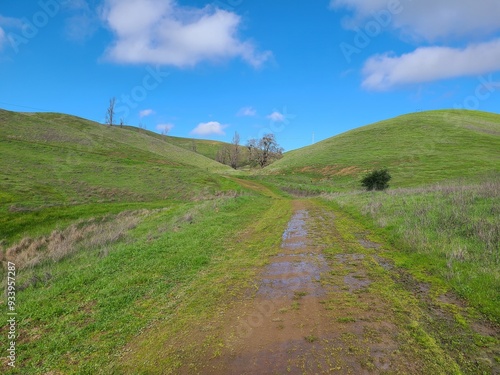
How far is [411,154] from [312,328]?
59.6m

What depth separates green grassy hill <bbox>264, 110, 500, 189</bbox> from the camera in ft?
148

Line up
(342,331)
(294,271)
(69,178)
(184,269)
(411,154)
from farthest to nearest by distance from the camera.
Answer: (411,154), (69,178), (184,269), (294,271), (342,331)

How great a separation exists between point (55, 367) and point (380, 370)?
5369 millimetres

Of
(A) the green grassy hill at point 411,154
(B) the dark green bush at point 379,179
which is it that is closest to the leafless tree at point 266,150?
(A) the green grassy hill at point 411,154

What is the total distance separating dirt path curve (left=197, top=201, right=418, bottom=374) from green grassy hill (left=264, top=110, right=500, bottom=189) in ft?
122

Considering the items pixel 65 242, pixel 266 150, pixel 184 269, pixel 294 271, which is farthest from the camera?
pixel 266 150

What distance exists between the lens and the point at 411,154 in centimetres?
5594

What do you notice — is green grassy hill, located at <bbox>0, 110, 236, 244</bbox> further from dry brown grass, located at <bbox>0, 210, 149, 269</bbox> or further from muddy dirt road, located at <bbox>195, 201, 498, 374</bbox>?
muddy dirt road, located at <bbox>195, 201, 498, 374</bbox>

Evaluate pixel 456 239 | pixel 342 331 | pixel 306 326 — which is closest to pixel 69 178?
pixel 306 326

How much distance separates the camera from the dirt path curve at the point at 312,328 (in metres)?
4.38

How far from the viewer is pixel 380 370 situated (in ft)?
13.6

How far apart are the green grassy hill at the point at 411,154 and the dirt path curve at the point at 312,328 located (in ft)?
122

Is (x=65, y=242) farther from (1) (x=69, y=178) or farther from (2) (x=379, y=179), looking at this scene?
(2) (x=379, y=179)

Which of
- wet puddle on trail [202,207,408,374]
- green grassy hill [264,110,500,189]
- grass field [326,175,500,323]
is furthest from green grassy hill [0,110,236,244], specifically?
grass field [326,175,500,323]
